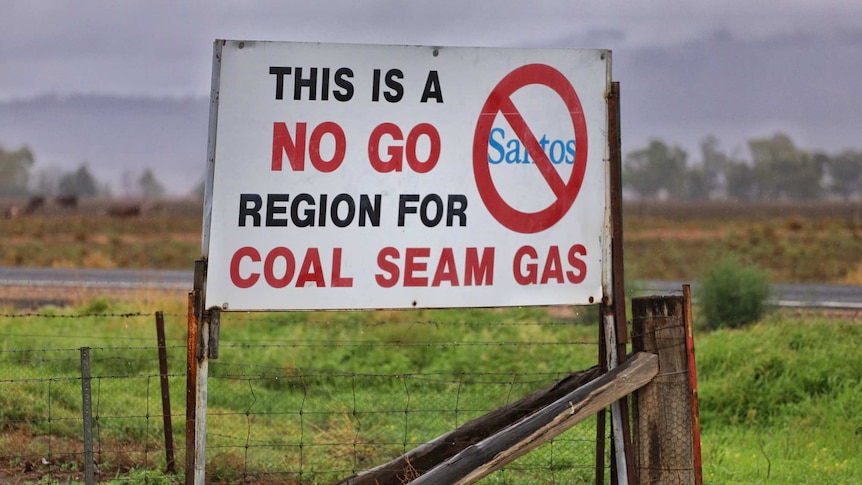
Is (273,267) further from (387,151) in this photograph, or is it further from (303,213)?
(387,151)

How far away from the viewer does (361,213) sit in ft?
16.7

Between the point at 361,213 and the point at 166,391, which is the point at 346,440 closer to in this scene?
the point at 166,391

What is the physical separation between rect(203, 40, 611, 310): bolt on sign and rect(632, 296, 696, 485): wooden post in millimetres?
390

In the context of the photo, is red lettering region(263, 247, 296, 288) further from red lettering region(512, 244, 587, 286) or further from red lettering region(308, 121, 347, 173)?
red lettering region(512, 244, 587, 286)

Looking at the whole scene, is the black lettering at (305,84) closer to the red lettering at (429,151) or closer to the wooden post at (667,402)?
the red lettering at (429,151)

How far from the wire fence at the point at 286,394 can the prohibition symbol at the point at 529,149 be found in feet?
2.44

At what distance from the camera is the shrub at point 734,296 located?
13.5m

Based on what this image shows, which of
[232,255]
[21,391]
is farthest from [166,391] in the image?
[232,255]

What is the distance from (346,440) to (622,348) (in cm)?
358

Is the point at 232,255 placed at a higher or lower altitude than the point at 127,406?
higher

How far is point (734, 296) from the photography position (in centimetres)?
1359

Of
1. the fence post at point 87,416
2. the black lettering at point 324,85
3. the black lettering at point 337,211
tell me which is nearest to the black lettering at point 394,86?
the black lettering at point 324,85

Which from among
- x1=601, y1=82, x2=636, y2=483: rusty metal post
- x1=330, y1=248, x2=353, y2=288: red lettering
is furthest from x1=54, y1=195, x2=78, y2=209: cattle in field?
x1=601, y1=82, x2=636, y2=483: rusty metal post

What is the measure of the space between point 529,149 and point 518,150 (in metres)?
0.06
